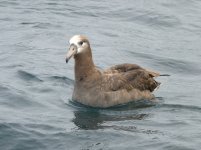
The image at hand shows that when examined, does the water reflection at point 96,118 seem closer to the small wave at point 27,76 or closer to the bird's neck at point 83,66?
the bird's neck at point 83,66

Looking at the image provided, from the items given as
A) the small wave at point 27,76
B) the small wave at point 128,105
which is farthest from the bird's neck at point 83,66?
the small wave at point 27,76

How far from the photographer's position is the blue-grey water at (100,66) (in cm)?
1258

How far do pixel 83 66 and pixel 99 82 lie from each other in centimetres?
41

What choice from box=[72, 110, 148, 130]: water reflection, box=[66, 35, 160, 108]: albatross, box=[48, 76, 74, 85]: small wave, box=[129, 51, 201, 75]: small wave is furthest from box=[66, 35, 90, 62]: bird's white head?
box=[129, 51, 201, 75]: small wave

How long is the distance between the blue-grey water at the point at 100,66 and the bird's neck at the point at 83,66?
0.54 metres

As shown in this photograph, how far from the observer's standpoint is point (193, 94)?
51.4 ft

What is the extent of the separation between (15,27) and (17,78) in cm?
498

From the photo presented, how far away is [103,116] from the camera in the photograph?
14.1 m

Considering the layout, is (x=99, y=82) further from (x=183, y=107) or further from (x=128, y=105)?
(x=183, y=107)

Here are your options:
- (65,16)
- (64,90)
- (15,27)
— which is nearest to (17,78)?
(64,90)

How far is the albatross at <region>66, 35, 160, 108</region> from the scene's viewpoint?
1452 cm

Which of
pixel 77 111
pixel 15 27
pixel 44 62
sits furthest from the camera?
pixel 15 27

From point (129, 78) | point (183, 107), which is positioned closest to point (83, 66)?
point (129, 78)

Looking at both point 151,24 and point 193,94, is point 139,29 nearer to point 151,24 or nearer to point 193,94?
point 151,24
